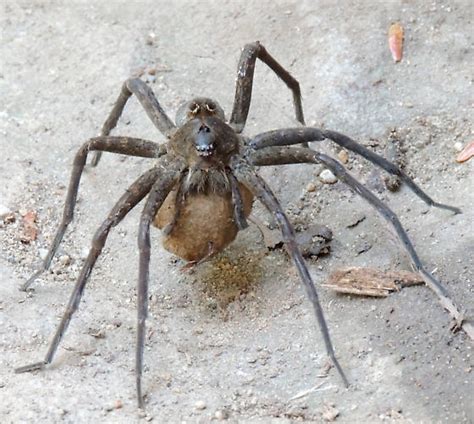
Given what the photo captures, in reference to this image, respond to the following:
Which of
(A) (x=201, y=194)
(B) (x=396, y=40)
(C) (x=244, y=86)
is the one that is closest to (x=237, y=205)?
(A) (x=201, y=194)

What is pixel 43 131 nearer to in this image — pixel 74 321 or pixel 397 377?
pixel 74 321

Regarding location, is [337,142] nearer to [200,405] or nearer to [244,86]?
[244,86]

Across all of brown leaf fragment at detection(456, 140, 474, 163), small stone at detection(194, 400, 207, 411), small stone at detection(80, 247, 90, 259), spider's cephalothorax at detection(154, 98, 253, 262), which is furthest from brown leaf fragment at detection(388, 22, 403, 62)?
small stone at detection(194, 400, 207, 411)

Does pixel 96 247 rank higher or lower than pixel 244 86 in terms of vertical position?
lower

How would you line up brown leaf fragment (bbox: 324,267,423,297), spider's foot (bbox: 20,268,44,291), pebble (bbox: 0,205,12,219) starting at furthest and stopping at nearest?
pebble (bbox: 0,205,12,219) < spider's foot (bbox: 20,268,44,291) < brown leaf fragment (bbox: 324,267,423,297)

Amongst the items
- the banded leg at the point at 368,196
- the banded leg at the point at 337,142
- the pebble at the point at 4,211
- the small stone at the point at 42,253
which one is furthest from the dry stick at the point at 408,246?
the pebble at the point at 4,211

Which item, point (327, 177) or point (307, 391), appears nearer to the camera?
point (307, 391)

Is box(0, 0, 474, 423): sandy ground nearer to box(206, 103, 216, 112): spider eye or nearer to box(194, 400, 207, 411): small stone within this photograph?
box(194, 400, 207, 411): small stone
